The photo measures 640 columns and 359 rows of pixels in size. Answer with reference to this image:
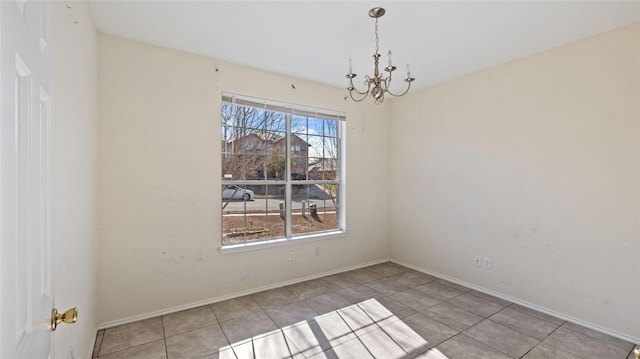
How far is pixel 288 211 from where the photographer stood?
3.64 m

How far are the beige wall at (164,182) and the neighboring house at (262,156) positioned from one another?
214 mm

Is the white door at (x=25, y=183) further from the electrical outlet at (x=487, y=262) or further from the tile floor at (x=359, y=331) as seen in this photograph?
the electrical outlet at (x=487, y=262)

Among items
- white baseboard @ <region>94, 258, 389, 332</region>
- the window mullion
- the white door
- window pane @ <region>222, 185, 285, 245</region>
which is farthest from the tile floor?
the white door

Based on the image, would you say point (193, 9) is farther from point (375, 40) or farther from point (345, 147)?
point (345, 147)

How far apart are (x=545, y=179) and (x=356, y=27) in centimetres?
233

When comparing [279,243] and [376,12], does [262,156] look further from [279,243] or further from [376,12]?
[376,12]

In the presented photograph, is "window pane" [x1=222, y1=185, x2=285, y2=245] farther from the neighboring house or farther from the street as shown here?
the neighboring house

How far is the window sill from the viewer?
3132mm

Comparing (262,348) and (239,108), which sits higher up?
(239,108)

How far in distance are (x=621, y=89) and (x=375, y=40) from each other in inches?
81.8

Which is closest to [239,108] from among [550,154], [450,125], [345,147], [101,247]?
[345,147]

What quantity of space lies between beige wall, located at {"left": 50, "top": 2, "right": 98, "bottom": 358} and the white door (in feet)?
1.16

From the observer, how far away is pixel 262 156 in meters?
3.45

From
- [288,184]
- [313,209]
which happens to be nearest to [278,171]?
[288,184]
